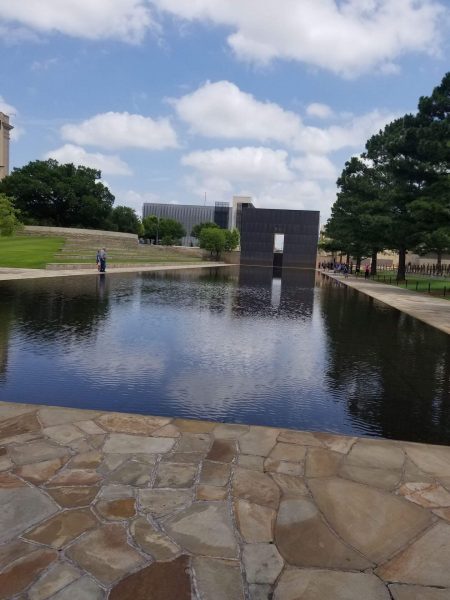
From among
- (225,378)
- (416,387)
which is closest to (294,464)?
(225,378)

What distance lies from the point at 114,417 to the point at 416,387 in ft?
17.4

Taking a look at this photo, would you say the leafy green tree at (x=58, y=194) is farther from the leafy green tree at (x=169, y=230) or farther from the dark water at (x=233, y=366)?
the dark water at (x=233, y=366)

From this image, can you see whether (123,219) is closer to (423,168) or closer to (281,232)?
(281,232)

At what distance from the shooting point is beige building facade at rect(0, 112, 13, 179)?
107 m

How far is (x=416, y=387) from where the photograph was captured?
312 inches

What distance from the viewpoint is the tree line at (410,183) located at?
84.1ft

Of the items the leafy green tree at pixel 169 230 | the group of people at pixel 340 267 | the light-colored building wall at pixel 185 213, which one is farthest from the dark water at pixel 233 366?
the light-colored building wall at pixel 185 213

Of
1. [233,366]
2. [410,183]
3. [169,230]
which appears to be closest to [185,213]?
[169,230]

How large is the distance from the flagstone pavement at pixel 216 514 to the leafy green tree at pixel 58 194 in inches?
3252

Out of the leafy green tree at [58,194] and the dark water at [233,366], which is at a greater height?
the leafy green tree at [58,194]

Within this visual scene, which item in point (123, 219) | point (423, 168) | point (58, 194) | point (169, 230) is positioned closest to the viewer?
point (423, 168)

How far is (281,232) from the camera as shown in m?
106

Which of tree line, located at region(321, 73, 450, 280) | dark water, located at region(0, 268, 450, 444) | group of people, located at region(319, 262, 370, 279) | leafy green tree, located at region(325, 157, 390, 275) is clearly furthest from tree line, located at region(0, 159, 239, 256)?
dark water, located at region(0, 268, 450, 444)

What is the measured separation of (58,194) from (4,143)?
38.2m
